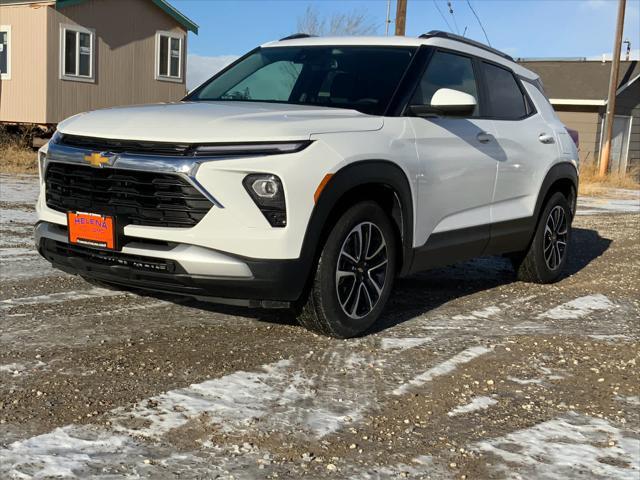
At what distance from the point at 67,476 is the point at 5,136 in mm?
19814

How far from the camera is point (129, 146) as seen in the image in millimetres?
4168

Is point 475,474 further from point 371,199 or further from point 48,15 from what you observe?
point 48,15

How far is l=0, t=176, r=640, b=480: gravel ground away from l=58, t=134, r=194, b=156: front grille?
1.06 m

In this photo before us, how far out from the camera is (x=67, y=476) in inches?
108

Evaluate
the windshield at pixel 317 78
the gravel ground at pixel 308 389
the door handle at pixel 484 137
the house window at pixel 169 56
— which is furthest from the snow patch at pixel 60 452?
the house window at pixel 169 56

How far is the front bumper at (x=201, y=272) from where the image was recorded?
4.07 metres

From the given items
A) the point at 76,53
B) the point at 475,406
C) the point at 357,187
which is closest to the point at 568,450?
the point at 475,406

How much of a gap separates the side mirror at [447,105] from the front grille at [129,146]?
5.32ft

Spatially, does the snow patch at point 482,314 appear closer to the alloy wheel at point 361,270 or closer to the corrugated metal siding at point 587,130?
the alloy wheel at point 361,270

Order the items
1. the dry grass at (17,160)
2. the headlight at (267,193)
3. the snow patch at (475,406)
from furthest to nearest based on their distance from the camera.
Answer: the dry grass at (17,160), the headlight at (267,193), the snow patch at (475,406)

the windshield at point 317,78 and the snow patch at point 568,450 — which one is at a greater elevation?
the windshield at point 317,78

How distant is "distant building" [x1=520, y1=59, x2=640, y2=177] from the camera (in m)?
26.5

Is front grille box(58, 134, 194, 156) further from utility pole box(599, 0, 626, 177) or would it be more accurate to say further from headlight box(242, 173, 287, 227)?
utility pole box(599, 0, 626, 177)

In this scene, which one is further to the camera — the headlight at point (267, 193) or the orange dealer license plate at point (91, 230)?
the orange dealer license plate at point (91, 230)
